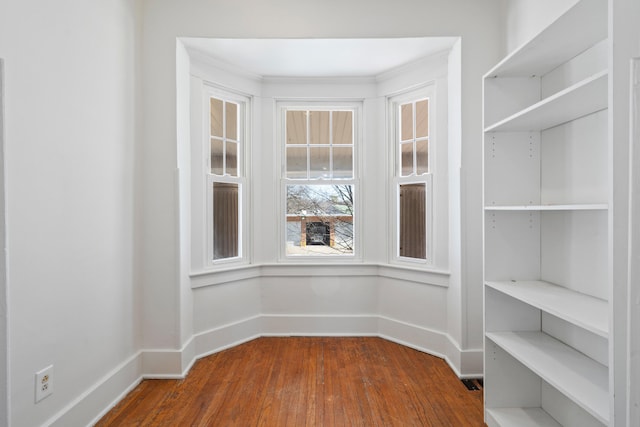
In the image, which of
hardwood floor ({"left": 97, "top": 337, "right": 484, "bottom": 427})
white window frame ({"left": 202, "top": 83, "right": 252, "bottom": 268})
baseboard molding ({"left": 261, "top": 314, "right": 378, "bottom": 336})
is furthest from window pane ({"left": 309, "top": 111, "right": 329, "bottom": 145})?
hardwood floor ({"left": 97, "top": 337, "right": 484, "bottom": 427})

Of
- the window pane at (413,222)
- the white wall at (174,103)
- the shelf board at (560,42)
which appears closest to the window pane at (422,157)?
the window pane at (413,222)

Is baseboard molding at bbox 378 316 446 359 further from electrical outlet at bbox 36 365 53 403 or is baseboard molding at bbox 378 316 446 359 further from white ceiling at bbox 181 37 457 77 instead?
electrical outlet at bbox 36 365 53 403

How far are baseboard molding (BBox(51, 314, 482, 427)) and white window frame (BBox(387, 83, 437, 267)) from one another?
64 cm

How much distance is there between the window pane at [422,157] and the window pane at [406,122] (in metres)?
0.15

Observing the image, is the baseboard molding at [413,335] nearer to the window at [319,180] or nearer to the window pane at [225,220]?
the window at [319,180]

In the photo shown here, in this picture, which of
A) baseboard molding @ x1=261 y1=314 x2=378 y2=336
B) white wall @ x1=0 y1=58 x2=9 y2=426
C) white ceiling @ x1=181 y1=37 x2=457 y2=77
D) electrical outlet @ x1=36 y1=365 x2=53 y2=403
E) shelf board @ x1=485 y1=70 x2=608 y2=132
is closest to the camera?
shelf board @ x1=485 y1=70 x2=608 y2=132

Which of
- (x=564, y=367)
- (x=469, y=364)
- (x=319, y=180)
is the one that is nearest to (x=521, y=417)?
(x=564, y=367)

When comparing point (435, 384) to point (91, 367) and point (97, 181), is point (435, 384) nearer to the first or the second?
point (91, 367)

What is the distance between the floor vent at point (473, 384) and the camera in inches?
99.4

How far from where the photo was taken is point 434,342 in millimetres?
3080

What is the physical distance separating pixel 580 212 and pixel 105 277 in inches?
109

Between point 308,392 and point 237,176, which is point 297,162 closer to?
point 237,176

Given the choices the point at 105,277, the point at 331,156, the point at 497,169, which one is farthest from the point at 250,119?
the point at 497,169

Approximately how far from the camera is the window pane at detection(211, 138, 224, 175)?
3237mm
